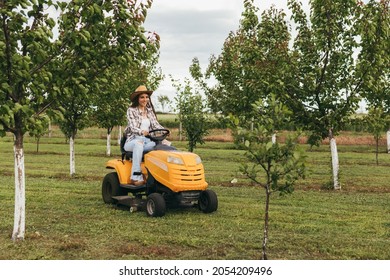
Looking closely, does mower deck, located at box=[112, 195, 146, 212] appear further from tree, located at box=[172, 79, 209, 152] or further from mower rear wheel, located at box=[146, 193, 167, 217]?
tree, located at box=[172, 79, 209, 152]

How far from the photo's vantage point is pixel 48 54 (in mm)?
8133

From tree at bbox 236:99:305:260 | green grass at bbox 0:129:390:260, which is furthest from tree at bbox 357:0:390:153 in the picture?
tree at bbox 236:99:305:260

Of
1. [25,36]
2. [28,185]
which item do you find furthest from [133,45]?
[28,185]

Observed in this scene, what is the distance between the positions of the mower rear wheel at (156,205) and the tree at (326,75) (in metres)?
7.51

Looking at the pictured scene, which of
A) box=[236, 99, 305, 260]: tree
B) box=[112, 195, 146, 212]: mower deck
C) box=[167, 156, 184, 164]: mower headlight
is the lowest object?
box=[112, 195, 146, 212]: mower deck

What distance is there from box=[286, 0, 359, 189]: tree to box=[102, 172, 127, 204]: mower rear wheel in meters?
7.05

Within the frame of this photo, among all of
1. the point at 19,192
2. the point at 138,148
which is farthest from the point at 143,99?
the point at 19,192

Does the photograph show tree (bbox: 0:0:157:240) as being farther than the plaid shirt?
No

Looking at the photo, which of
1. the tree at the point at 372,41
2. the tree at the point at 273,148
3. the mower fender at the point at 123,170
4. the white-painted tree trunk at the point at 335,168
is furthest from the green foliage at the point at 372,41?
the tree at the point at 273,148

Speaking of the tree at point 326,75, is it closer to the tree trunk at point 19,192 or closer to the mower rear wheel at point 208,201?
the mower rear wheel at point 208,201

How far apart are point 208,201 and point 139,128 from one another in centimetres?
229

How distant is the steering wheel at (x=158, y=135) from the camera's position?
10535 millimetres

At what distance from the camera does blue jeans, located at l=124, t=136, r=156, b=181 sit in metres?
10.6

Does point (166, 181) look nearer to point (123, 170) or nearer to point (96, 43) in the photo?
point (123, 170)
